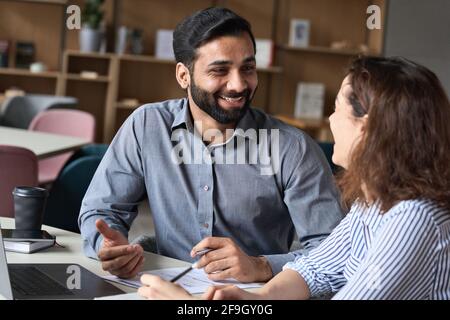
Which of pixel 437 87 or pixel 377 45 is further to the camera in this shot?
pixel 377 45

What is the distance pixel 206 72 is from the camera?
8.25 feet

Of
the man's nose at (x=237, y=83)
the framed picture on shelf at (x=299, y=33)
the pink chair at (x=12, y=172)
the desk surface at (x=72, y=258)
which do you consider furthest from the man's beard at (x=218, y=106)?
the framed picture on shelf at (x=299, y=33)

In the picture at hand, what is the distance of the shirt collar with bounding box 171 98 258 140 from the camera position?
250cm

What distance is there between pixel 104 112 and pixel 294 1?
2.10 meters

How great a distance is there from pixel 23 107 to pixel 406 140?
18.0ft

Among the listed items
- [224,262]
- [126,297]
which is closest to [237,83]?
[224,262]

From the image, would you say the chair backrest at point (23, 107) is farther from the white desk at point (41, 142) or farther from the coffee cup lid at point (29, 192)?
the coffee cup lid at point (29, 192)

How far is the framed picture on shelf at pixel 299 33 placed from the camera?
25.2ft

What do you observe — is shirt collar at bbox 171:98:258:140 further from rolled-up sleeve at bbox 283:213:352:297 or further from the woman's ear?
the woman's ear

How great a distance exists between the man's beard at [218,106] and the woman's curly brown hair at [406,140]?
2.63 ft

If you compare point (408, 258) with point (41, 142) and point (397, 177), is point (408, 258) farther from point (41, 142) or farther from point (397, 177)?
point (41, 142)
